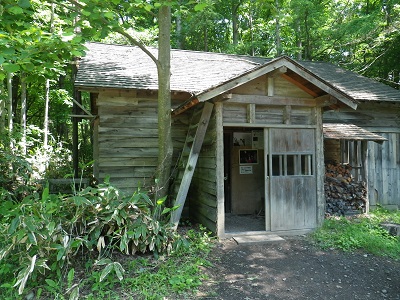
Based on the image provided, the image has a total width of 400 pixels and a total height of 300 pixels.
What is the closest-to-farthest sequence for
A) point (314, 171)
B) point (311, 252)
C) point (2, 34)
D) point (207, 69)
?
point (2, 34), point (311, 252), point (314, 171), point (207, 69)

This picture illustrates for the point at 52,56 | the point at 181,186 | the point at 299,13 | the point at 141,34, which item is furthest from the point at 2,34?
the point at 299,13

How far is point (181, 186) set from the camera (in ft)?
20.2

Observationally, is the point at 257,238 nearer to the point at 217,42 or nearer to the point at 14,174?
the point at 14,174

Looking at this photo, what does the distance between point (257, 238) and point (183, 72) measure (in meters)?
5.22

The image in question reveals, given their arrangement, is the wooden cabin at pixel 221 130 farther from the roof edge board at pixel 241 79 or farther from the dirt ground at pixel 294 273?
the dirt ground at pixel 294 273

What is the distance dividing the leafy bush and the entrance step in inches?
65.4

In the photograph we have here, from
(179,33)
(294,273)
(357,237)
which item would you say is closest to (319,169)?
(357,237)

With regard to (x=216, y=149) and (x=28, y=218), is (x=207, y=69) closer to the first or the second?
(x=216, y=149)

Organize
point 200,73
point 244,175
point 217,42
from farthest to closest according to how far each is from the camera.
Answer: point 217,42, point 244,175, point 200,73

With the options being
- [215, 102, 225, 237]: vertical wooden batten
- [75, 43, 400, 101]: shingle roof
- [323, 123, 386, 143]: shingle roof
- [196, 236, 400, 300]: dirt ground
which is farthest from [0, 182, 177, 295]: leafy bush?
[323, 123, 386, 143]: shingle roof

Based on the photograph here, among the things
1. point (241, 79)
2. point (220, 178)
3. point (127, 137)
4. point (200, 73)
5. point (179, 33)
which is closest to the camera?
point (241, 79)

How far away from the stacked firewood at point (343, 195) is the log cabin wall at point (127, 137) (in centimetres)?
507

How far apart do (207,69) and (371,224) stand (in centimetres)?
635

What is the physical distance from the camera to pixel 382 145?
973 centimetres
